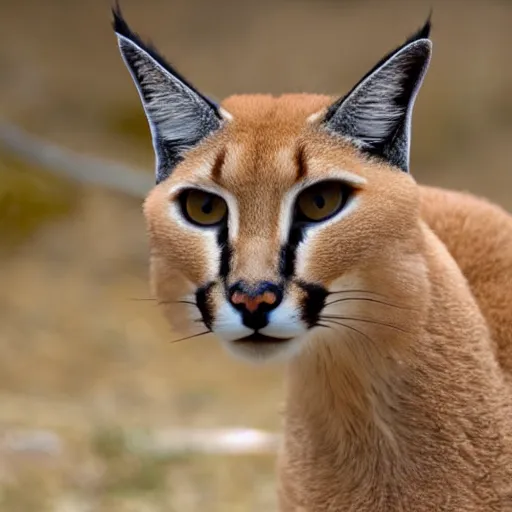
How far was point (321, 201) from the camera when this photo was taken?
1.87 metres

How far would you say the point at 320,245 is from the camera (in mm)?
1822

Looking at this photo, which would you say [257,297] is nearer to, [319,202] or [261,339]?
[261,339]

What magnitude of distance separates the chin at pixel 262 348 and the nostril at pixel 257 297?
0.30 ft

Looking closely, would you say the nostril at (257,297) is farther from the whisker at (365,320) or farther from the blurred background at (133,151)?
the blurred background at (133,151)

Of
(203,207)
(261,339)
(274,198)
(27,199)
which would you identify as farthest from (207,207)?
(27,199)

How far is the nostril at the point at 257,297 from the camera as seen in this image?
5.66 feet

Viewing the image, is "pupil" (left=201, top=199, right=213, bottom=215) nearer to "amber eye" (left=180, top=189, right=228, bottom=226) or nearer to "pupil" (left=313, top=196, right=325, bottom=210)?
"amber eye" (left=180, top=189, right=228, bottom=226)

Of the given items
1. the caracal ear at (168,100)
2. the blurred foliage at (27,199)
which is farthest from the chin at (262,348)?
the blurred foliage at (27,199)

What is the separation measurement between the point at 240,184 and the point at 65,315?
526cm

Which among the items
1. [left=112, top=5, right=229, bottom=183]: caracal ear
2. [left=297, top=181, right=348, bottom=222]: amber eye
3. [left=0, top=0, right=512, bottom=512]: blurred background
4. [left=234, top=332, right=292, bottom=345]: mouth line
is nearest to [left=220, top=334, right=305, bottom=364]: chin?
[left=234, top=332, right=292, bottom=345]: mouth line

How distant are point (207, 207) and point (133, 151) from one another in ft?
21.9

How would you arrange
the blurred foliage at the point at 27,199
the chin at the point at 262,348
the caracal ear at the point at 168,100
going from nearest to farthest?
the chin at the point at 262,348, the caracal ear at the point at 168,100, the blurred foliage at the point at 27,199

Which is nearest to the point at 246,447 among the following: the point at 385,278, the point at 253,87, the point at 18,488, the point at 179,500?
the point at 179,500

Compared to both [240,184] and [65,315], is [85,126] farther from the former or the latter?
[240,184]
